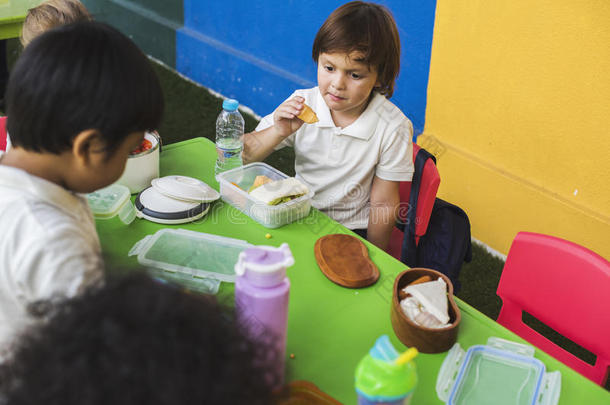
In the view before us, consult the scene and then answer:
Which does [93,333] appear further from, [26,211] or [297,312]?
[297,312]

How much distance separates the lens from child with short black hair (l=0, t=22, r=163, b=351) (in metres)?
0.76

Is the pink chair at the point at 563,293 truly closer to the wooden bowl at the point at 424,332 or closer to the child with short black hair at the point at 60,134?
the wooden bowl at the point at 424,332

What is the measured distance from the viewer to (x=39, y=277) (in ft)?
2.48

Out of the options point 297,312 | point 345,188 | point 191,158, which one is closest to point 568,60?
point 345,188

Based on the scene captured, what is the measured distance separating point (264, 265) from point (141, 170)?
0.68 m

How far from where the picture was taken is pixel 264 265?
2.59 feet

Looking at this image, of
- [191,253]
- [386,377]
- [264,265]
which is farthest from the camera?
[191,253]

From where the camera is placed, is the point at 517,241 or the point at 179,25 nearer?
the point at 517,241

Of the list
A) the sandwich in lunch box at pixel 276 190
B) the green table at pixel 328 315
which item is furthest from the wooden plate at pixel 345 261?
the sandwich in lunch box at pixel 276 190

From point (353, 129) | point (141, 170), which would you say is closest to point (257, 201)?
point (141, 170)

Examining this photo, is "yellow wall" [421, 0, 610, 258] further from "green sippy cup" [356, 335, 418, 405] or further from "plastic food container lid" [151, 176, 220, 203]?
"green sippy cup" [356, 335, 418, 405]

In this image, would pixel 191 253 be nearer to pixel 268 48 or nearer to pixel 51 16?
pixel 51 16

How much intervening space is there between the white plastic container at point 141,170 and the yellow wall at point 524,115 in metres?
1.36

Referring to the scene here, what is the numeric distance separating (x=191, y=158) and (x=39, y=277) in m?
0.88
